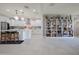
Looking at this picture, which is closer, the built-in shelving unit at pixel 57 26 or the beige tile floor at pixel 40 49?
the beige tile floor at pixel 40 49

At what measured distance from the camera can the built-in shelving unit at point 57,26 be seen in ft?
40.2

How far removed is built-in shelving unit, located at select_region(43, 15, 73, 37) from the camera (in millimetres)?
12250

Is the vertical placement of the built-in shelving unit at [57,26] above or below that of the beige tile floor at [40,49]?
above

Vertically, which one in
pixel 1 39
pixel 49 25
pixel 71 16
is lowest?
pixel 1 39

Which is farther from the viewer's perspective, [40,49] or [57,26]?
[57,26]

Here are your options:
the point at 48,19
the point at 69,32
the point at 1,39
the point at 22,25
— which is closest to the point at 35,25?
the point at 22,25

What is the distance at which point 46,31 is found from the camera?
12.2 metres

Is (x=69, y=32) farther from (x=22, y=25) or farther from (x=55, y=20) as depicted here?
(x=22, y=25)

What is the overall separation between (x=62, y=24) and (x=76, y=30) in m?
1.60

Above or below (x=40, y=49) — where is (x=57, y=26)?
above

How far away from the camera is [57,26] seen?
1241 cm
